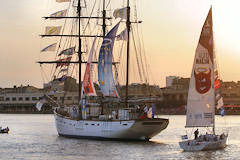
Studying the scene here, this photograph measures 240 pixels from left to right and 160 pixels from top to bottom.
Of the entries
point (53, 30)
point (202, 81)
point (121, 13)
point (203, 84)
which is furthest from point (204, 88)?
point (53, 30)

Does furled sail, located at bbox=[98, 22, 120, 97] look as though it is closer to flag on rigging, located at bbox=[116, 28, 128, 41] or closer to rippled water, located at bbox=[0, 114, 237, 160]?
flag on rigging, located at bbox=[116, 28, 128, 41]

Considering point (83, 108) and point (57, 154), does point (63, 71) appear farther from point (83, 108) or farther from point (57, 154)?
point (57, 154)

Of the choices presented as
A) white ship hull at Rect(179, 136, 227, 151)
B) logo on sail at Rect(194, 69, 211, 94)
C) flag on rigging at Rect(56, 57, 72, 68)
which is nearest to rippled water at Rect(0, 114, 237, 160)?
white ship hull at Rect(179, 136, 227, 151)

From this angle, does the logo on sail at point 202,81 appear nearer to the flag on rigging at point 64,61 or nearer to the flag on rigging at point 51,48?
the flag on rigging at point 64,61

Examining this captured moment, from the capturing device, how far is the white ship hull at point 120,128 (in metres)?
70.2

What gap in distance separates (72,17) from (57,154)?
109ft

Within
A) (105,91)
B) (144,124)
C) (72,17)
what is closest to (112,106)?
(105,91)

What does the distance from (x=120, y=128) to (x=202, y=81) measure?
13.6m

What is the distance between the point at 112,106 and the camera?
261ft

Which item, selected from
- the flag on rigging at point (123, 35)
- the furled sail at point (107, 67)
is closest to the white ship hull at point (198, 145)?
the furled sail at point (107, 67)

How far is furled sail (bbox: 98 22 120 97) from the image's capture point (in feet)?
251

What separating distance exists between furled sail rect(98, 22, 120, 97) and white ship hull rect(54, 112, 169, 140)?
192 inches

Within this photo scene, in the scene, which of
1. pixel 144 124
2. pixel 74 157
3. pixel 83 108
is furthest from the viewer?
pixel 83 108

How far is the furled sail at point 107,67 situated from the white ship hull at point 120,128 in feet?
16.0
